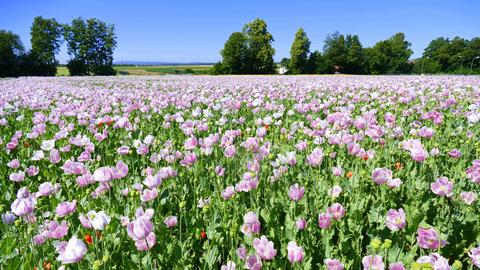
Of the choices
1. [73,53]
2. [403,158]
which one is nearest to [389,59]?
[73,53]

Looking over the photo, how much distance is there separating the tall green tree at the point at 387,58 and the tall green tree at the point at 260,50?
26135 millimetres

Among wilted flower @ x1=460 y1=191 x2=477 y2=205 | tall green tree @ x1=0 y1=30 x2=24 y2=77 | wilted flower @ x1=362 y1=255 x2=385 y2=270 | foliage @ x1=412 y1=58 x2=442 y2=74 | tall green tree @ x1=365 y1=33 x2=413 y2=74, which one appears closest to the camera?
wilted flower @ x1=362 y1=255 x2=385 y2=270

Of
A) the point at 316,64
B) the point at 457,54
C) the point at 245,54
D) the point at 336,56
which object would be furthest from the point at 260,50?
the point at 457,54

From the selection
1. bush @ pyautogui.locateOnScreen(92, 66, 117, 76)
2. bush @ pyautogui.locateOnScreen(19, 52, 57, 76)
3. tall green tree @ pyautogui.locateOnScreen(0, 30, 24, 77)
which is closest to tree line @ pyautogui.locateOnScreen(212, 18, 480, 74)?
bush @ pyautogui.locateOnScreen(92, 66, 117, 76)

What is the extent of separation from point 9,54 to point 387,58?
249ft

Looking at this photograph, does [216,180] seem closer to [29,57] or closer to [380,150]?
[380,150]

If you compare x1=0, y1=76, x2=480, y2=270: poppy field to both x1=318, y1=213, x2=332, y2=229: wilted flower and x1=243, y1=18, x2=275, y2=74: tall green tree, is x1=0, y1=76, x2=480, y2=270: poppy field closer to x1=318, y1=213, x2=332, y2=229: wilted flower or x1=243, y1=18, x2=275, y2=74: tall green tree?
x1=318, y1=213, x2=332, y2=229: wilted flower

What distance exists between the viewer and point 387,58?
286ft

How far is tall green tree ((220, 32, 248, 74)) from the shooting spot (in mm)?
65125

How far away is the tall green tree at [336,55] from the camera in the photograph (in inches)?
2997

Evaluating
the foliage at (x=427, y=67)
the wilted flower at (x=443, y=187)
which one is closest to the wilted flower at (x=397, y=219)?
the wilted flower at (x=443, y=187)

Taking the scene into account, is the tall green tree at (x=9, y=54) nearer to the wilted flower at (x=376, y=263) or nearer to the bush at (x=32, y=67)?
the bush at (x=32, y=67)

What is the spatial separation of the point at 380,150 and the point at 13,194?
3.57 meters

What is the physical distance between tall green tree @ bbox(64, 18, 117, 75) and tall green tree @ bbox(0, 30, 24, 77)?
28.7 ft
